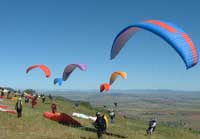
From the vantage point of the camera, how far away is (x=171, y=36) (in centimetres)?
2270

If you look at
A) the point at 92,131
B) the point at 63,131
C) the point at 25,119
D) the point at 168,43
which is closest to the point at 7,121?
the point at 25,119

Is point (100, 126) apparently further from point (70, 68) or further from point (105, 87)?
point (105, 87)

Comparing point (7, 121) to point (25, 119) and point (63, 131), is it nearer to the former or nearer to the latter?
point (25, 119)

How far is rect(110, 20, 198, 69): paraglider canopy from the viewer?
21436mm

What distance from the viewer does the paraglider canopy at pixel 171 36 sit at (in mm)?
21436

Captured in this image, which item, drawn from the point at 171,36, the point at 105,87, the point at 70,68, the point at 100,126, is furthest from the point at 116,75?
the point at 171,36

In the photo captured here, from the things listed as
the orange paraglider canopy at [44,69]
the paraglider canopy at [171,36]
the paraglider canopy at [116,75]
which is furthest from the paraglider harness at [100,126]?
the orange paraglider canopy at [44,69]

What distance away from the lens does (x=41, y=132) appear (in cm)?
2889

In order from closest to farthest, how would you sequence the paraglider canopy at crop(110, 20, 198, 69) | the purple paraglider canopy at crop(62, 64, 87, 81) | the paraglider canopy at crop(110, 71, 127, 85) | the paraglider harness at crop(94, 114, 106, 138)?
the paraglider canopy at crop(110, 20, 198, 69) < the paraglider harness at crop(94, 114, 106, 138) < the purple paraglider canopy at crop(62, 64, 87, 81) < the paraglider canopy at crop(110, 71, 127, 85)

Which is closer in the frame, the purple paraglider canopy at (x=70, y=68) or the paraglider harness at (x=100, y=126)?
the paraglider harness at (x=100, y=126)

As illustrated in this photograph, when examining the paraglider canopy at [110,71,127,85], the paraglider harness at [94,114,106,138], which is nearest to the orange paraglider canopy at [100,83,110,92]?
the paraglider canopy at [110,71,127,85]

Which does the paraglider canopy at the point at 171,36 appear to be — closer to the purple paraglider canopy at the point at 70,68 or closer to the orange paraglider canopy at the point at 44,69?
the purple paraglider canopy at the point at 70,68

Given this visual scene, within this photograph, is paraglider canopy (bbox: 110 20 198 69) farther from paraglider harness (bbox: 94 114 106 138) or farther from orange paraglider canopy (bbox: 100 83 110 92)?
orange paraglider canopy (bbox: 100 83 110 92)

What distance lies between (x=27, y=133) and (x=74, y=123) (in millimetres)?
7060
